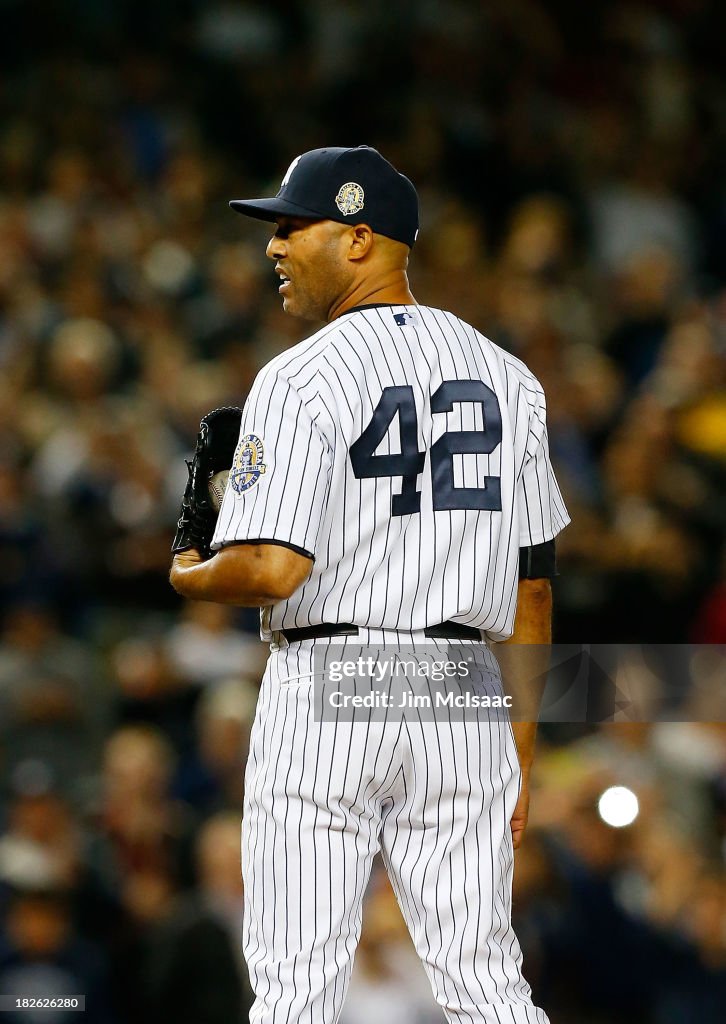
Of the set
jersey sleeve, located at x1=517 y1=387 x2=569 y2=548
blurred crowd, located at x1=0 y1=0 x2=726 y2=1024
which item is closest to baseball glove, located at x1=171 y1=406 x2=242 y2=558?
jersey sleeve, located at x1=517 y1=387 x2=569 y2=548

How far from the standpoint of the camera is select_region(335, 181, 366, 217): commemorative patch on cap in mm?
2510

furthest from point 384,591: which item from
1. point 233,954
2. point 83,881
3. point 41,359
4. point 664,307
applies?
point 664,307

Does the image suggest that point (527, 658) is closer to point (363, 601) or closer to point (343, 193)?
point (363, 601)

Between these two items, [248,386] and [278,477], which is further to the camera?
[248,386]

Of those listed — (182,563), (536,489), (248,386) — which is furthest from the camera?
(248,386)

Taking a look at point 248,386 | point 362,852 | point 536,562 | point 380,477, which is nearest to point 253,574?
point 380,477

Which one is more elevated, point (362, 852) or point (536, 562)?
point (536, 562)

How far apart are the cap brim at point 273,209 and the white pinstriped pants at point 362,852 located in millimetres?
709

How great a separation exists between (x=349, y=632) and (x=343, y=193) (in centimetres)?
73

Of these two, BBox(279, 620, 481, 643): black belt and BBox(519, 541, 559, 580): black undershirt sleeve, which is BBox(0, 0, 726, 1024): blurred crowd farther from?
BBox(279, 620, 481, 643): black belt

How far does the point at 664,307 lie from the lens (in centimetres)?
713

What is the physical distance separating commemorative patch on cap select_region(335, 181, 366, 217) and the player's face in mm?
29

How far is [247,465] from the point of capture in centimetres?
237

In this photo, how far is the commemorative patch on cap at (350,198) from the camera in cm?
251
